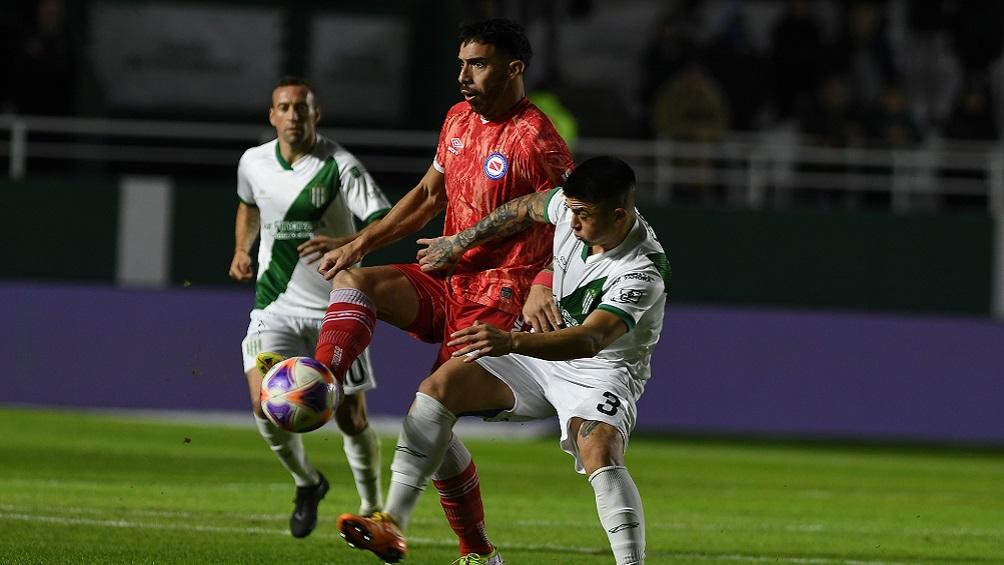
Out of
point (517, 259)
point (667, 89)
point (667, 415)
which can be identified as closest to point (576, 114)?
point (667, 89)

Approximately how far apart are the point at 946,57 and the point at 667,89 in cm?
534

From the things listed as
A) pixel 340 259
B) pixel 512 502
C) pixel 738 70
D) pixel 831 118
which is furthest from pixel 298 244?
pixel 831 118

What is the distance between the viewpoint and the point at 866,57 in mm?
19641

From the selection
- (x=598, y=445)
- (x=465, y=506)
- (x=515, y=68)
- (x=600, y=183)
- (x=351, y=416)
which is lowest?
(x=351, y=416)

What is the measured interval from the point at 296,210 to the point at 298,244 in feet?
0.62

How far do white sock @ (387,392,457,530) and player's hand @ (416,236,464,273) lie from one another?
0.57m

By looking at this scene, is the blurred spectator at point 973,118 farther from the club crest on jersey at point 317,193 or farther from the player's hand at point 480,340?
the player's hand at point 480,340

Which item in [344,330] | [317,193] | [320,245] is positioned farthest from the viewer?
[317,193]

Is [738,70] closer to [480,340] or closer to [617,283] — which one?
[617,283]

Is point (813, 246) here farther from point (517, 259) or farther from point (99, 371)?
point (517, 259)

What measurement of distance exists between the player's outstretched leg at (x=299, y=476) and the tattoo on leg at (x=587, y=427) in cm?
248

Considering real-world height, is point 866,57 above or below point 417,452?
above

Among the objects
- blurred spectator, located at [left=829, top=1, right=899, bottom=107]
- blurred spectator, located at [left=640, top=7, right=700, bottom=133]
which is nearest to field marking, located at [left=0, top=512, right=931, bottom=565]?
blurred spectator, located at [left=640, top=7, right=700, bottom=133]

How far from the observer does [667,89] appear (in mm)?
17797
